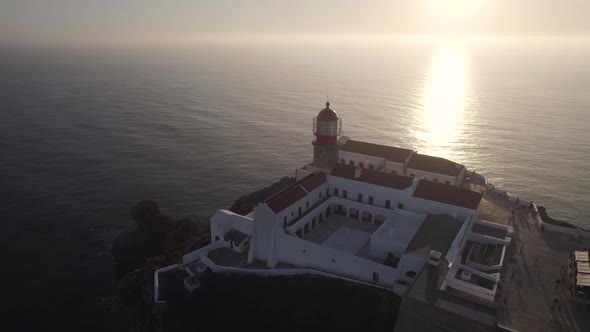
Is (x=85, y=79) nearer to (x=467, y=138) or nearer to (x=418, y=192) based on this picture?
(x=467, y=138)

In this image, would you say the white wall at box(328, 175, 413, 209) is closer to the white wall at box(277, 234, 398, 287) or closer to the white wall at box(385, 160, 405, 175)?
the white wall at box(385, 160, 405, 175)

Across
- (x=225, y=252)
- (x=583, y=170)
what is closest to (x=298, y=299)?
(x=225, y=252)

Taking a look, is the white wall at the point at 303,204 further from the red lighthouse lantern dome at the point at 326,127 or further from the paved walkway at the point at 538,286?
the paved walkway at the point at 538,286

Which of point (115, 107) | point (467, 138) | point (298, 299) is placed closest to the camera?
point (298, 299)

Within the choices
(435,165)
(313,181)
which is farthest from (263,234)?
(435,165)

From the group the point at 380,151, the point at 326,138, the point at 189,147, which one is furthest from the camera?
Result: the point at 189,147

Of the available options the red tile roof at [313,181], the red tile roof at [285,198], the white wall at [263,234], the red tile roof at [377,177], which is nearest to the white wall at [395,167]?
the red tile roof at [377,177]

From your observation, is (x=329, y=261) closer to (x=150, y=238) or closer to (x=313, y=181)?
(x=313, y=181)

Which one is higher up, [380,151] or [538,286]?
[380,151]
